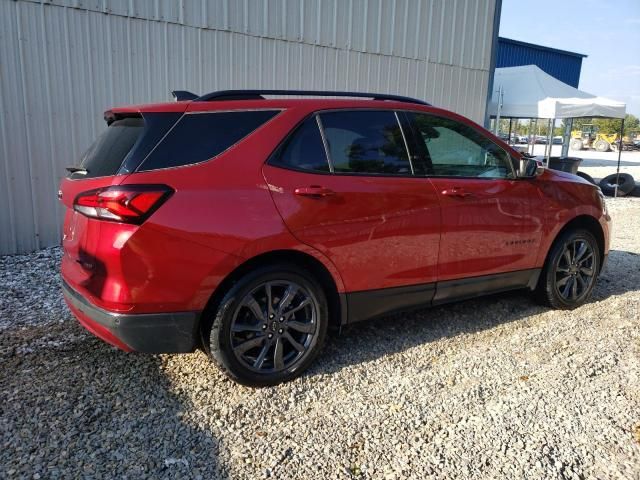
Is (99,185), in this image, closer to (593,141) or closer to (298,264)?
(298,264)

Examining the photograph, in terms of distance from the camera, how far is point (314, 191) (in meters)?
3.14

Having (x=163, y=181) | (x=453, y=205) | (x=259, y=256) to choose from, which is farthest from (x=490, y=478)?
(x=163, y=181)

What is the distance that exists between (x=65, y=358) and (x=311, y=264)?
1813 mm

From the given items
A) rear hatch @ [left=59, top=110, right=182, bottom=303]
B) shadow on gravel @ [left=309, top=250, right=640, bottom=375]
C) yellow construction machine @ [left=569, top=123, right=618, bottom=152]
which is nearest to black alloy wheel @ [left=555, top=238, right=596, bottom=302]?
shadow on gravel @ [left=309, top=250, right=640, bottom=375]

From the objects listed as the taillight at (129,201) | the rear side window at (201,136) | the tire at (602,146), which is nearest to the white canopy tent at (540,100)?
the rear side window at (201,136)

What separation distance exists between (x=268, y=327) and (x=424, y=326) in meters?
1.61

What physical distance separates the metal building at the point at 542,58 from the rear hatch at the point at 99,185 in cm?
1877

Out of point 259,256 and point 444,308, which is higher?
point 259,256

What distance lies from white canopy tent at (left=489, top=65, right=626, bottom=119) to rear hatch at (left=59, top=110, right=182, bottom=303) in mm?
12090

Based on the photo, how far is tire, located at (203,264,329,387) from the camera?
9.86 feet

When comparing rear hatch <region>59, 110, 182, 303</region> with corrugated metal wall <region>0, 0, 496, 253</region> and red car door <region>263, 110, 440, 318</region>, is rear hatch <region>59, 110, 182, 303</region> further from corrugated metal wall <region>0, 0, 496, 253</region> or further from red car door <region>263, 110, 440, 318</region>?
corrugated metal wall <region>0, 0, 496, 253</region>

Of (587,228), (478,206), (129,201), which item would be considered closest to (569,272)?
(587,228)

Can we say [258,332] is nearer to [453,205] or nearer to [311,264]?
[311,264]

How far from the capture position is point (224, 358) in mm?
3027
